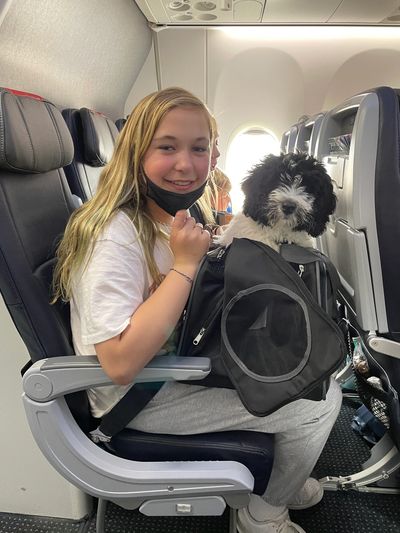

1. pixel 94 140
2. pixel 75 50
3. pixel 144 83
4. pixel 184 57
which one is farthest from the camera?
pixel 144 83

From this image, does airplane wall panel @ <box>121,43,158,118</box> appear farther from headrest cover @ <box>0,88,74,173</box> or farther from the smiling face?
the smiling face

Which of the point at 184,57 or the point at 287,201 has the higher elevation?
the point at 184,57

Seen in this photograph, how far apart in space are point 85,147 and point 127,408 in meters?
1.85

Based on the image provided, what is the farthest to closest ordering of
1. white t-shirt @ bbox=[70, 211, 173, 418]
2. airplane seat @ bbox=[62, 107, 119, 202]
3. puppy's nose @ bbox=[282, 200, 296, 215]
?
airplane seat @ bbox=[62, 107, 119, 202] → puppy's nose @ bbox=[282, 200, 296, 215] → white t-shirt @ bbox=[70, 211, 173, 418]

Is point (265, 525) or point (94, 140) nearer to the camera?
point (265, 525)

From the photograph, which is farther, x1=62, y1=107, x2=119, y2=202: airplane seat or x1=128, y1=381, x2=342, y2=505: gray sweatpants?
x1=62, y1=107, x2=119, y2=202: airplane seat

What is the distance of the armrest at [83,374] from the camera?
892 mm

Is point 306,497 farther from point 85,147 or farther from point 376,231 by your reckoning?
point 85,147

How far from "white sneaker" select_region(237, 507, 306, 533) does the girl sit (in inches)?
4.3

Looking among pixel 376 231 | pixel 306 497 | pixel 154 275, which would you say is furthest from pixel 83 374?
pixel 306 497

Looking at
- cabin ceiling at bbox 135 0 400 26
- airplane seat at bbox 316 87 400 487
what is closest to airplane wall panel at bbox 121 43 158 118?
cabin ceiling at bbox 135 0 400 26

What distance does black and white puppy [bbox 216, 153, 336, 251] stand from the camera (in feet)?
3.86

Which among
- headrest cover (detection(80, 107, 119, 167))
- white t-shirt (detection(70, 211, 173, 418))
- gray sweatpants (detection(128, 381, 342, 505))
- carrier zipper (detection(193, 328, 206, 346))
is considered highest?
headrest cover (detection(80, 107, 119, 167))

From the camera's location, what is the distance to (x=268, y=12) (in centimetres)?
314
